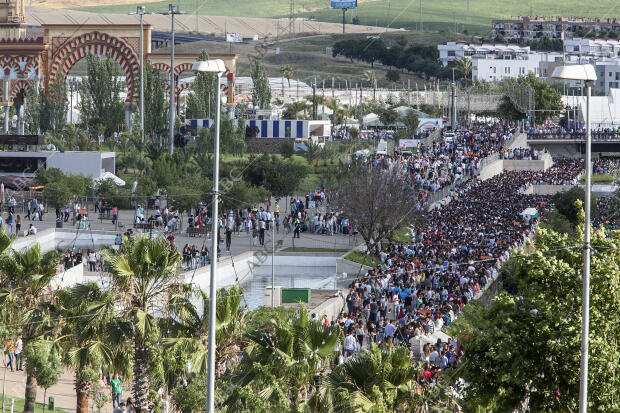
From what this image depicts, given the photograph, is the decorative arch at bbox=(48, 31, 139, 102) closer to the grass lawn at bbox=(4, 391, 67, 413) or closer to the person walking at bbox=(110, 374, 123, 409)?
the grass lawn at bbox=(4, 391, 67, 413)

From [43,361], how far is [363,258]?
72.8 feet

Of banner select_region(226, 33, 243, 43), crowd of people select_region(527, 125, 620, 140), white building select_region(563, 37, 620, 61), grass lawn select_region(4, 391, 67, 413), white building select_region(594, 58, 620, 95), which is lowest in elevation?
grass lawn select_region(4, 391, 67, 413)

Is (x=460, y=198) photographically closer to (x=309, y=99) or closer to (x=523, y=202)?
(x=523, y=202)

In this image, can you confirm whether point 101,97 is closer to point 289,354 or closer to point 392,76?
point 289,354

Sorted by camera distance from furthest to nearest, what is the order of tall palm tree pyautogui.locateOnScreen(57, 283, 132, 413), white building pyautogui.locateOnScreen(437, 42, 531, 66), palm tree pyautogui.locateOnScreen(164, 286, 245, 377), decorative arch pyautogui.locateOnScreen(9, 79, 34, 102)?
1. white building pyautogui.locateOnScreen(437, 42, 531, 66)
2. decorative arch pyautogui.locateOnScreen(9, 79, 34, 102)
3. tall palm tree pyautogui.locateOnScreen(57, 283, 132, 413)
4. palm tree pyautogui.locateOnScreen(164, 286, 245, 377)

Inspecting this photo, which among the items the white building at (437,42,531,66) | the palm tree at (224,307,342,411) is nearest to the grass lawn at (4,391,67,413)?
the palm tree at (224,307,342,411)

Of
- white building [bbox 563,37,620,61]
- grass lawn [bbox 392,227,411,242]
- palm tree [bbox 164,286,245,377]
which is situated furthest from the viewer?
white building [bbox 563,37,620,61]

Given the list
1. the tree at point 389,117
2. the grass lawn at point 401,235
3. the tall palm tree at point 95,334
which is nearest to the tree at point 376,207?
the grass lawn at point 401,235

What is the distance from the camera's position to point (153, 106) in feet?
225

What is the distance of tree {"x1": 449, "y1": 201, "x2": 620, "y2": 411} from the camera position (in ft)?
45.6

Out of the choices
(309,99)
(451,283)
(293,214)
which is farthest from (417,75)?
(451,283)

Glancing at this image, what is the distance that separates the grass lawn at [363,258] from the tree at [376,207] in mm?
270

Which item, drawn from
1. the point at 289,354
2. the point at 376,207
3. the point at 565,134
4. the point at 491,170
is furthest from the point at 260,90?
the point at 289,354

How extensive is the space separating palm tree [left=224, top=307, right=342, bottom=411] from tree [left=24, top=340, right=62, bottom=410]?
4.36 m
